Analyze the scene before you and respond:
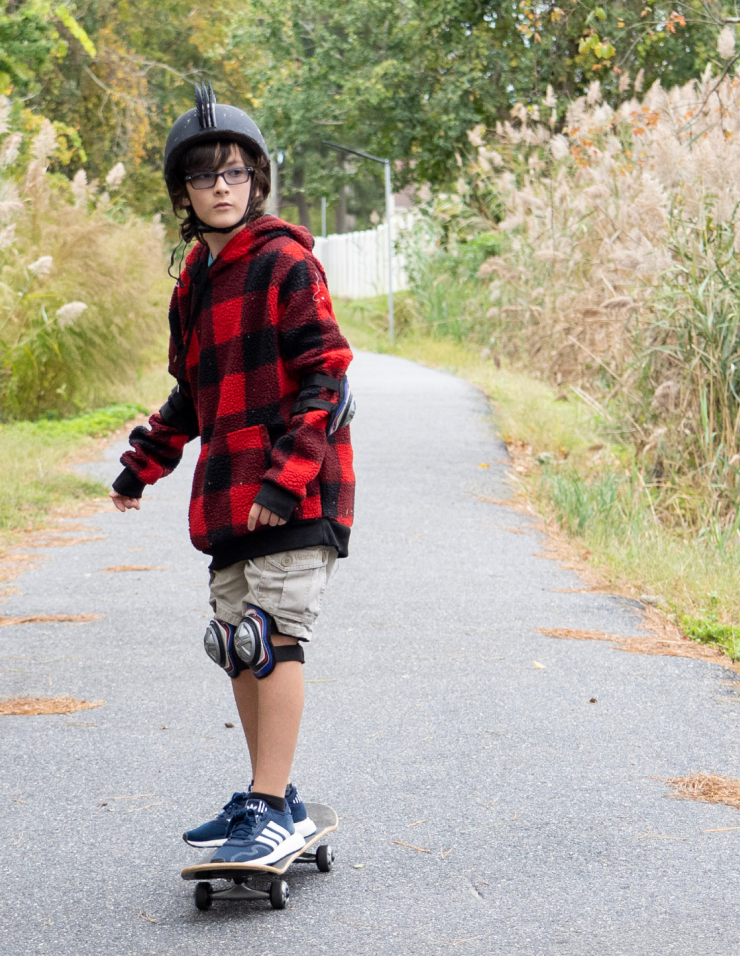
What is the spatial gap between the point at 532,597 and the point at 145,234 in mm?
8242

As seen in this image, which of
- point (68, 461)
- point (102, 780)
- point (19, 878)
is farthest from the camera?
point (68, 461)

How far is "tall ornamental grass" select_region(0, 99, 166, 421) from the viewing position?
10.2 meters

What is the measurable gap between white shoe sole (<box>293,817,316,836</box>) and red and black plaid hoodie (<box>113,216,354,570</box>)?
2.03ft

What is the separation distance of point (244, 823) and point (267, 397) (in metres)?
0.92

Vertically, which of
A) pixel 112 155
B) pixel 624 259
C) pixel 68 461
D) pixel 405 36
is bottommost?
pixel 68 461

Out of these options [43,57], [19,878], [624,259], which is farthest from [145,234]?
[19,878]

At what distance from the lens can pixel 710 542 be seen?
6.43 metres

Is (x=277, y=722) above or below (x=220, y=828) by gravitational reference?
above

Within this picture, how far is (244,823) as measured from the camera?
273 cm

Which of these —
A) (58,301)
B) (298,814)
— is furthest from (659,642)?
(58,301)

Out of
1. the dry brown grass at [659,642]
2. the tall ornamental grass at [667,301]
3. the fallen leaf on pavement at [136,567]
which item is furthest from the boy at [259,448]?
the tall ornamental grass at [667,301]

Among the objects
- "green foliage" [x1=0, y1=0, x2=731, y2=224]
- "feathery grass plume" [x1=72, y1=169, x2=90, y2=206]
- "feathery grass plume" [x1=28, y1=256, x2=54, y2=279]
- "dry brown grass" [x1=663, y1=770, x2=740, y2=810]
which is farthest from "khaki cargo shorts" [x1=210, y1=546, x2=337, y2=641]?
"green foliage" [x1=0, y1=0, x2=731, y2=224]

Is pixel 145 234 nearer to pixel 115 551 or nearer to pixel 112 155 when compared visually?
pixel 115 551

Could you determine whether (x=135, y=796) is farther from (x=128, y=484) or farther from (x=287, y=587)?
(x=287, y=587)
